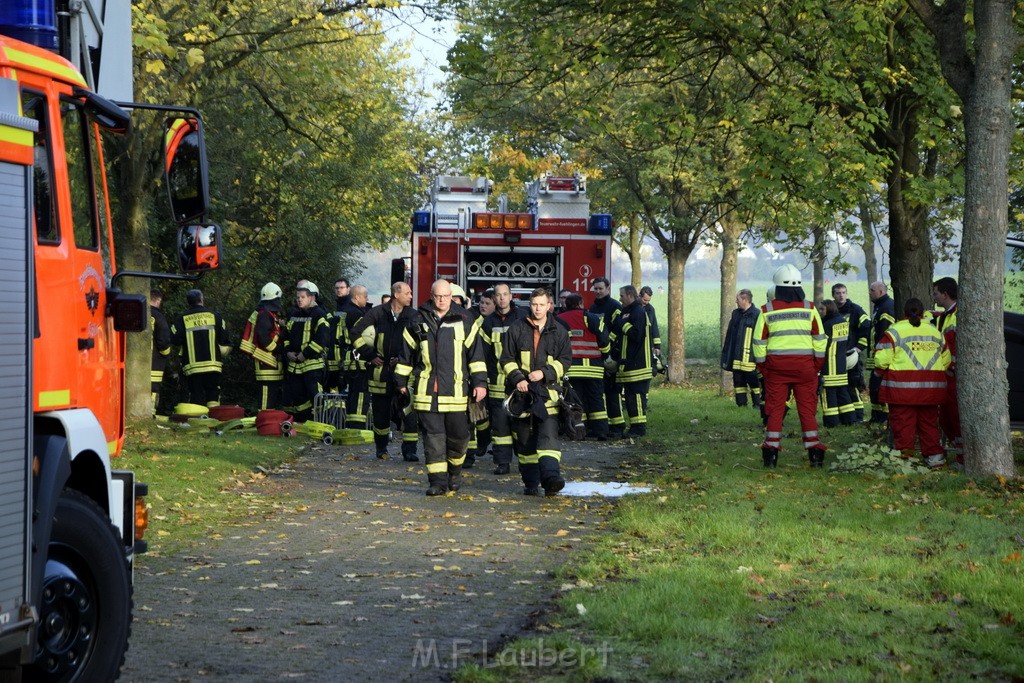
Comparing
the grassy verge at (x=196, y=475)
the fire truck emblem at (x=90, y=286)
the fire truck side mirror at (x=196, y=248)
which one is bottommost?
the grassy verge at (x=196, y=475)

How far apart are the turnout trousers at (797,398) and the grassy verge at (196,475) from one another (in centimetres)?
505

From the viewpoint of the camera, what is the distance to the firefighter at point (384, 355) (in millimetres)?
14812

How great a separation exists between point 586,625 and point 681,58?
9.84m

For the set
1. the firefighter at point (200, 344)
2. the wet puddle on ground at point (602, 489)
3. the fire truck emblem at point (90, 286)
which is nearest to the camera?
the fire truck emblem at point (90, 286)

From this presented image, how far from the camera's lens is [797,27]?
637 inches

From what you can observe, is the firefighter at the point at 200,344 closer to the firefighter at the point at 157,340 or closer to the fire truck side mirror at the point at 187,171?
the firefighter at the point at 157,340

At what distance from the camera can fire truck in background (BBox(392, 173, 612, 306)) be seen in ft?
59.5

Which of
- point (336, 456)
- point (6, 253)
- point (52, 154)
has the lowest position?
point (336, 456)

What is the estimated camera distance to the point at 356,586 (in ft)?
25.8

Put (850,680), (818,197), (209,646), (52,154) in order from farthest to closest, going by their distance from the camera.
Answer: (818,197) < (209,646) < (850,680) < (52,154)

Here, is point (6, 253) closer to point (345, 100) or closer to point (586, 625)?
point (586, 625)

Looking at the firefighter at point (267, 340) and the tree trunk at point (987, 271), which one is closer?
the tree trunk at point (987, 271)

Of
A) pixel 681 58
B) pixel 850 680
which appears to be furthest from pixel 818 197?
pixel 850 680

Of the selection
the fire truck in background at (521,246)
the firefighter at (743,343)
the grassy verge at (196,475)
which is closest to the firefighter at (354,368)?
the fire truck in background at (521,246)
